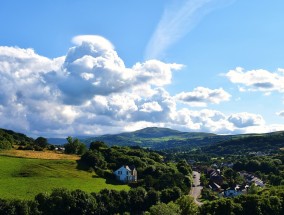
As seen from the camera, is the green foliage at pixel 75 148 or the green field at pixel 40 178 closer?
the green field at pixel 40 178

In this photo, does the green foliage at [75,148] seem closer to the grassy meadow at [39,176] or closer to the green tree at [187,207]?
the grassy meadow at [39,176]

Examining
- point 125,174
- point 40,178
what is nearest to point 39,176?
point 40,178

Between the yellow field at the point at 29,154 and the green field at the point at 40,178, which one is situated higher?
the yellow field at the point at 29,154

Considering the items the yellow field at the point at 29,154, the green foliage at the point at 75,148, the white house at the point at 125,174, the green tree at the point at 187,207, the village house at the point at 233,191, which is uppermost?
the green foliage at the point at 75,148

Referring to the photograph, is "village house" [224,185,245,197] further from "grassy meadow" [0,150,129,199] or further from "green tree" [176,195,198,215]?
"green tree" [176,195,198,215]

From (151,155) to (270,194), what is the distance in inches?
3084

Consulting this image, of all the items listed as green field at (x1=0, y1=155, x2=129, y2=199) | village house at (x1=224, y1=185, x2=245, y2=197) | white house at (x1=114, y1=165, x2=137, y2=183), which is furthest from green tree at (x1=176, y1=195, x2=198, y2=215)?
village house at (x1=224, y1=185, x2=245, y2=197)

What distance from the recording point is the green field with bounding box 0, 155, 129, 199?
8944cm

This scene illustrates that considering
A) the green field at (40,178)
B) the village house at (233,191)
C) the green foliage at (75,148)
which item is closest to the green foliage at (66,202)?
the green field at (40,178)

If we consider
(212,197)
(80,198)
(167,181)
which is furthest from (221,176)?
(80,198)

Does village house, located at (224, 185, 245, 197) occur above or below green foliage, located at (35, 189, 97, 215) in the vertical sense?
below

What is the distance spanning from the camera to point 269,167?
193 m

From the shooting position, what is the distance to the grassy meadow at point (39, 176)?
90000mm

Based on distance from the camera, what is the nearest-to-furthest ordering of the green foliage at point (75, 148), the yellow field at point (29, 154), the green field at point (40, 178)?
the green field at point (40, 178) < the yellow field at point (29, 154) < the green foliage at point (75, 148)
